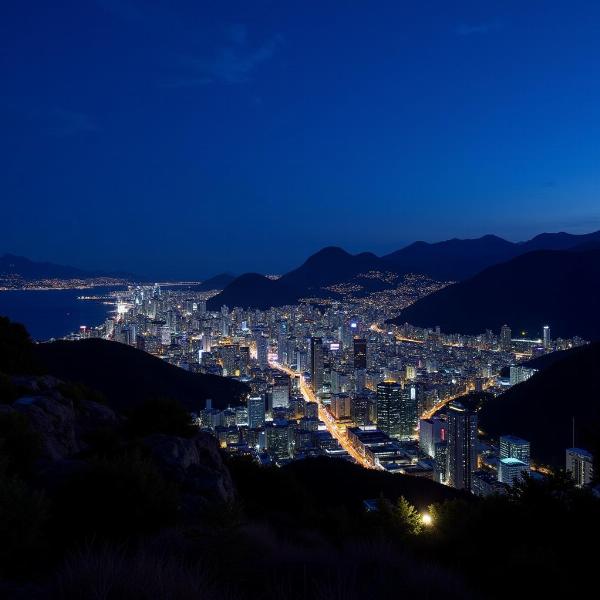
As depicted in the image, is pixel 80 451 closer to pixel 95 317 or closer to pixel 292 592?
pixel 292 592

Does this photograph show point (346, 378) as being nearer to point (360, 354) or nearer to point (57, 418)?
point (360, 354)

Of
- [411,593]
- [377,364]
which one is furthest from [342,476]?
[377,364]

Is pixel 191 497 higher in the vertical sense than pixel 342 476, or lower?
higher

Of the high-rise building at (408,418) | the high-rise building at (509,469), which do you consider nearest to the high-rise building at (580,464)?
the high-rise building at (509,469)

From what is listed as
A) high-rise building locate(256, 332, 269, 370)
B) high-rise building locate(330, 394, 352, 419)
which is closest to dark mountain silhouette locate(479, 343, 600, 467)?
high-rise building locate(330, 394, 352, 419)

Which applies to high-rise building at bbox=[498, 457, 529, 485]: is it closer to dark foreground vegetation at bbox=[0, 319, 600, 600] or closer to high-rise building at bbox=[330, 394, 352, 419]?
high-rise building at bbox=[330, 394, 352, 419]

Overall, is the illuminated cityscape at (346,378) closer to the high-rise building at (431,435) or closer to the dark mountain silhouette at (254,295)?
the high-rise building at (431,435)
